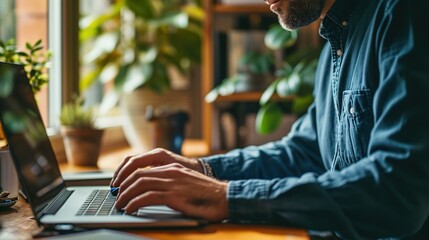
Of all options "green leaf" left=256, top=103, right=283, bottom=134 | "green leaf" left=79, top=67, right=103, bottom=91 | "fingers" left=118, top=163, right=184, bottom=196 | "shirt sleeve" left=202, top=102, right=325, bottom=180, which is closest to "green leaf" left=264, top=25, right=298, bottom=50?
"green leaf" left=256, top=103, right=283, bottom=134

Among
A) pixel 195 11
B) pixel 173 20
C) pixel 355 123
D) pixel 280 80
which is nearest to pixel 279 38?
pixel 280 80

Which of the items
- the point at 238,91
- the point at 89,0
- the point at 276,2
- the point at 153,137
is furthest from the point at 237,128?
the point at 276,2

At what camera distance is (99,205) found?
1.05m

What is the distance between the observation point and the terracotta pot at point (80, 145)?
1.89m

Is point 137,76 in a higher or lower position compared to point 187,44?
lower

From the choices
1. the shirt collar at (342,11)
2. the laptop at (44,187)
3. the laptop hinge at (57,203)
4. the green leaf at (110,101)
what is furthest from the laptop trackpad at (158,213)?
the green leaf at (110,101)

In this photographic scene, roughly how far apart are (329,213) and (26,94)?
2.10 ft

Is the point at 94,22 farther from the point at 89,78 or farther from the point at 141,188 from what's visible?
the point at 141,188

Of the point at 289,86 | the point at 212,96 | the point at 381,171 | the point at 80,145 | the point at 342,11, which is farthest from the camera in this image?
the point at 212,96

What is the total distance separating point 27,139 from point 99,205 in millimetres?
174

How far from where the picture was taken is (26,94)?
1177 mm

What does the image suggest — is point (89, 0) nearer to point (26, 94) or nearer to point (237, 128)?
point (237, 128)

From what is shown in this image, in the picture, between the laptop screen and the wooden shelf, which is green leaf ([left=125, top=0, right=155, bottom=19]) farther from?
the laptop screen

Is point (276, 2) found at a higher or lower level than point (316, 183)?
higher
